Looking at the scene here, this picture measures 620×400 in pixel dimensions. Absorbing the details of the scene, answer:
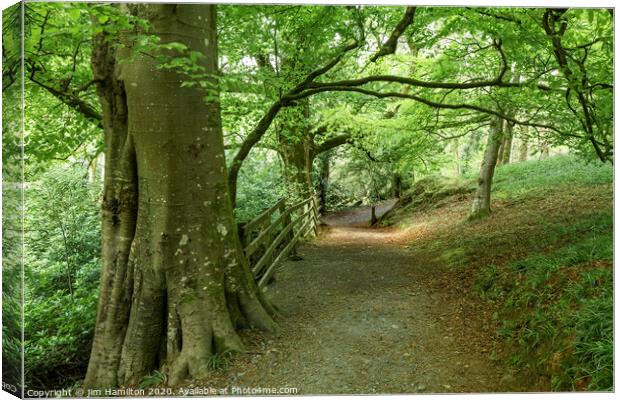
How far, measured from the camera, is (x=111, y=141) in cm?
388

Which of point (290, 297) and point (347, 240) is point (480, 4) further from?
point (347, 240)

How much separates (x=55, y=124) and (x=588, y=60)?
5.66 metres

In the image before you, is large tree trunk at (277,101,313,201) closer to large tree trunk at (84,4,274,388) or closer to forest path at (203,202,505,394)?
forest path at (203,202,505,394)

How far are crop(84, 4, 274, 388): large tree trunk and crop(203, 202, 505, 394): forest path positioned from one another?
0.51m

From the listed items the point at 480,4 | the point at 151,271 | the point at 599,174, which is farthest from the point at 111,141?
the point at 599,174

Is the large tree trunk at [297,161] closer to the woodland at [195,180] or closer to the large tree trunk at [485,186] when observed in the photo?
the woodland at [195,180]

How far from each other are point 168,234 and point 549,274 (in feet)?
12.1

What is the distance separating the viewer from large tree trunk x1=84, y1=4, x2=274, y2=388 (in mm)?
3416

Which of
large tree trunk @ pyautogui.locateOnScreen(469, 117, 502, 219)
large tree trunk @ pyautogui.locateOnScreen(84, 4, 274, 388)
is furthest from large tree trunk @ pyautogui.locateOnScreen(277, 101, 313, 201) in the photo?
large tree trunk @ pyautogui.locateOnScreen(84, 4, 274, 388)

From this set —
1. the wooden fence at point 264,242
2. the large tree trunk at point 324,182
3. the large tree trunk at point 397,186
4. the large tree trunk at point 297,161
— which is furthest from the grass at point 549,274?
the large tree trunk at point 397,186

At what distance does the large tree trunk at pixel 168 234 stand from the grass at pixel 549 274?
251cm

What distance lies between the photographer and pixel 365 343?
12.4 ft

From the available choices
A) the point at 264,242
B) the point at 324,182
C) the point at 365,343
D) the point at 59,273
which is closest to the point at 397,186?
the point at 324,182

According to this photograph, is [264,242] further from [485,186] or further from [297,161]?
[485,186]
